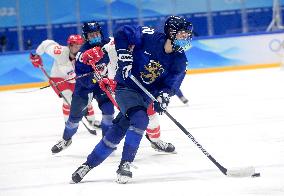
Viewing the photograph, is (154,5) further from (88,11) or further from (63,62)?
(63,62)

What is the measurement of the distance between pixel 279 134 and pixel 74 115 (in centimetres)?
157

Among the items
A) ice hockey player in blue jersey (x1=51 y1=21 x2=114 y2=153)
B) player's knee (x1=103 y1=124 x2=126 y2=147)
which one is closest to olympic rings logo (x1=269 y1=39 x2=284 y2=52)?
ice hockey player in blue jersey (x1=51 y1=21 x2=114 y2=153)

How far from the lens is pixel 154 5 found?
12.8 meters

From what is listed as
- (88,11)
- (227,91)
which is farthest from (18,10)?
(227,91)

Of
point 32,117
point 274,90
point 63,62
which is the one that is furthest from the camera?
point 274,90

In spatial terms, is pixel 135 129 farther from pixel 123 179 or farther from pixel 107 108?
pixel 107 108

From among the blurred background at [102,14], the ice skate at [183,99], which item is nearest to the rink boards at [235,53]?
the blurred background at [102,14]

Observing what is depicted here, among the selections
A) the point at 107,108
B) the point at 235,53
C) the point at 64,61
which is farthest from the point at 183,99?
the point at 235,53

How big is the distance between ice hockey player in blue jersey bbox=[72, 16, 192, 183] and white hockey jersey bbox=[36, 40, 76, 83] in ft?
5.96

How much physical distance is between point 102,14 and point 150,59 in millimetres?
9634

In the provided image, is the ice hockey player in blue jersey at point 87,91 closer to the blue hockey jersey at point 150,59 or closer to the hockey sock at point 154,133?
the hockey sock at point 154,133

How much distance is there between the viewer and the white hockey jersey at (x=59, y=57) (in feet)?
16.6

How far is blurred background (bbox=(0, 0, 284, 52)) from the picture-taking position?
12.5 m

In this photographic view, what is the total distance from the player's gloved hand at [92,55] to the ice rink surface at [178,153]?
70 centimetres
